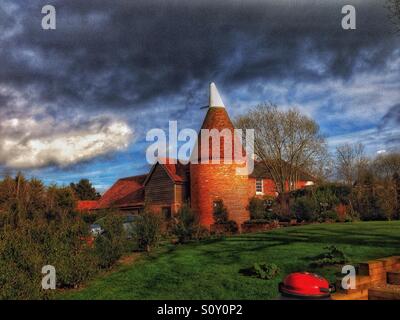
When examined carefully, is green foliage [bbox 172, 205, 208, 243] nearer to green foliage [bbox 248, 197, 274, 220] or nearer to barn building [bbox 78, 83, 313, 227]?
barn building [bbox 78, 83, 313, 227]

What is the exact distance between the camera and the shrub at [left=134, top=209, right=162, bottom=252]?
1546 cm

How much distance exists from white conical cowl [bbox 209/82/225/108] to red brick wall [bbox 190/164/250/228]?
17.8 feet

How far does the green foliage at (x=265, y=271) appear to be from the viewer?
378 inches

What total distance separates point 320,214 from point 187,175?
11002mm

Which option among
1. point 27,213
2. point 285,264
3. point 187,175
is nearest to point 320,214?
point 187,175

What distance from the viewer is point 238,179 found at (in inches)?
1126

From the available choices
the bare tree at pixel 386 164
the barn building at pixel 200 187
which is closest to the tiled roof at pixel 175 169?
the barn building at pixel 200 187

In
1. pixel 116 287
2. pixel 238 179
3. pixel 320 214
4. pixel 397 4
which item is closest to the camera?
pixel 116 287

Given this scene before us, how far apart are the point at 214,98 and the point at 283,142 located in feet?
38.5

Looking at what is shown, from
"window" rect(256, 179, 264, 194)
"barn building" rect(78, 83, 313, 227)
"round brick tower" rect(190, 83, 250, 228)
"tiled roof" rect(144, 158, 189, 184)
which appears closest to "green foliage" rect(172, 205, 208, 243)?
"barn building" rect(78, 83, 313, 227)

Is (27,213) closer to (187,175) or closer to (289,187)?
(187,175)

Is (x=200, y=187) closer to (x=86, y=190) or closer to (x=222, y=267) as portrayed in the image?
(x=222, y=267)

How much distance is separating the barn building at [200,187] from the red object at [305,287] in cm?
1971

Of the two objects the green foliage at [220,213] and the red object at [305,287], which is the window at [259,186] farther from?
the red object at [305,287]
